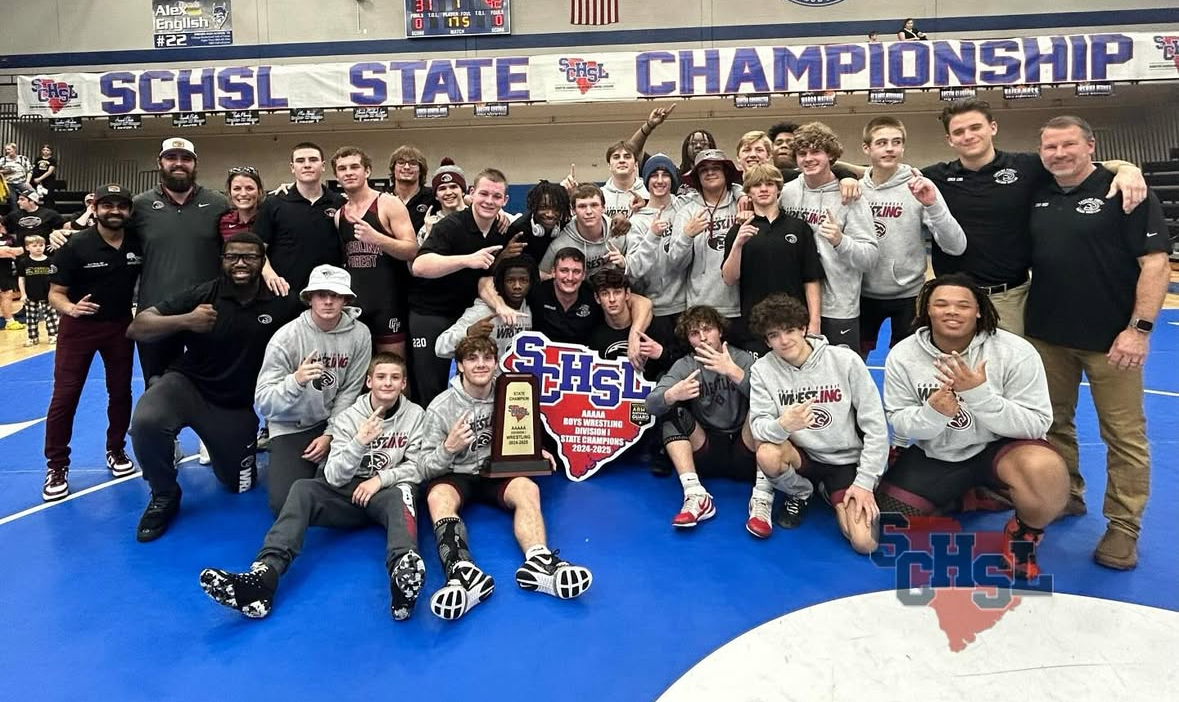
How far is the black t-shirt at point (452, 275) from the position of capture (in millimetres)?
4844

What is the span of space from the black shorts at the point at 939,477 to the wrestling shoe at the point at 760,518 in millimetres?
648

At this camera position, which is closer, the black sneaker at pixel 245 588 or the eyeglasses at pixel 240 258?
the black sneaker at pixel 245 588

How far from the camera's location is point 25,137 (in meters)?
18.2

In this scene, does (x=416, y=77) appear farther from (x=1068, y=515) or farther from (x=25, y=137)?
(x=1068, y=515)

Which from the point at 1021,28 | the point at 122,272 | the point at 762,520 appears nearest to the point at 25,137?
the point at 122,272

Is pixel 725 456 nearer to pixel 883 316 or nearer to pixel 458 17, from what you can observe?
pixel 883 316

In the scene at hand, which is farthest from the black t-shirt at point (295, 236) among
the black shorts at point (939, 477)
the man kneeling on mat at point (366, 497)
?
the black shorts at point (939, 477)

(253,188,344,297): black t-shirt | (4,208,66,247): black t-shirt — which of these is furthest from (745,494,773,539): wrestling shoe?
(4,208,66,247): black t-shirt

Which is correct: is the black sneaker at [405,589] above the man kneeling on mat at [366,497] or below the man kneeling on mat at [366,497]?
below

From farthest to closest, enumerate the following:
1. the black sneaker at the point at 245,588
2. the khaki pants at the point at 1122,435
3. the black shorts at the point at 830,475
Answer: the black shorts at the point at 830,475 → the khaki pants at the point at 1122,435 → the black sneaker at the point at 245,588

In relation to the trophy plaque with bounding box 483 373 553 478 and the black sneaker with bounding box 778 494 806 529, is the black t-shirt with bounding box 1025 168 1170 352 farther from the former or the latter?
the trophy plaque with bounding box 483 373 553 478

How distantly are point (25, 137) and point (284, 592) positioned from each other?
69.7ft

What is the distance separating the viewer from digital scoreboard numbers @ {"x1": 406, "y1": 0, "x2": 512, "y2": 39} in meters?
18.0

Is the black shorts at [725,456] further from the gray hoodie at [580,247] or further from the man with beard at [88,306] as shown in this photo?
the man with beard at [88,306]
